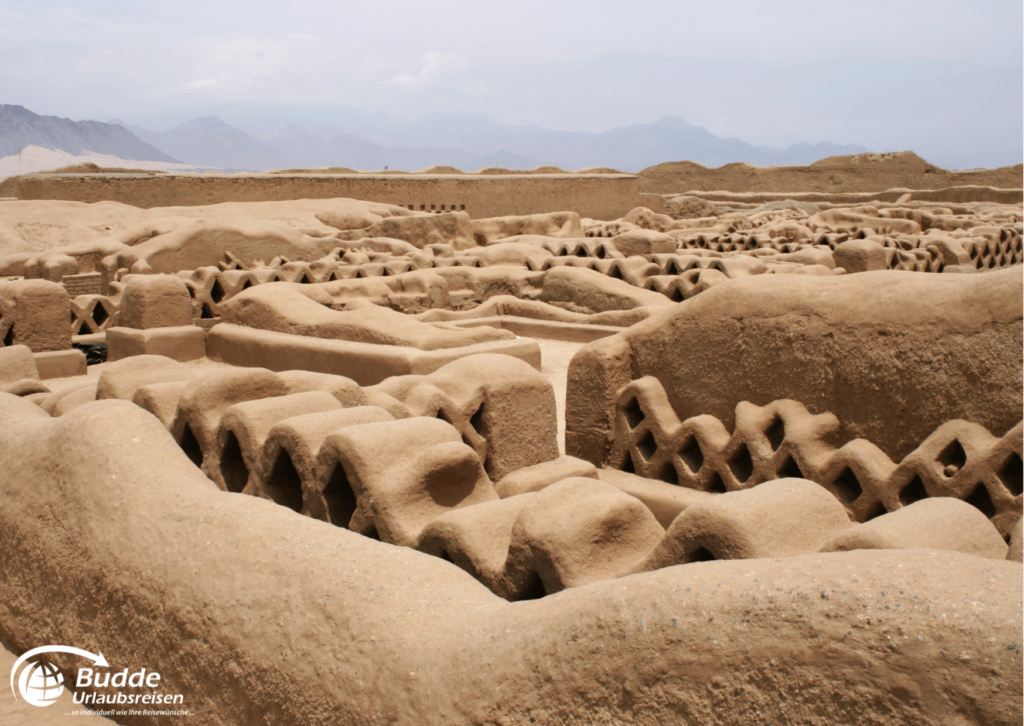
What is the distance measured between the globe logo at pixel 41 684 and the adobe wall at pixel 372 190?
1873 centimetres

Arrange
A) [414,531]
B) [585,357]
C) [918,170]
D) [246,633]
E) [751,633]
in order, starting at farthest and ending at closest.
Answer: [918,170]
[585,357]
[414,531]
[246,633]
[751,633]

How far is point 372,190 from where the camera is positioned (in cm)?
2323

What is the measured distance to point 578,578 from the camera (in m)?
2.41

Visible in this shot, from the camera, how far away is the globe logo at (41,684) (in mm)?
2754

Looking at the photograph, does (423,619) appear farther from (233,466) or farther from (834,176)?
(834,176)

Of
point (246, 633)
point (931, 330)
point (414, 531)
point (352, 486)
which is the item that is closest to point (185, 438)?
point (352, 486)

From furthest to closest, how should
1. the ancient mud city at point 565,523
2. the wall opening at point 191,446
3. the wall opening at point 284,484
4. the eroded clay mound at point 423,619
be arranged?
the wall opening at point 191,446
the wall opening at point 284,484
the ancient mud city at point 565,523
the eroded clay mound at point 423,619

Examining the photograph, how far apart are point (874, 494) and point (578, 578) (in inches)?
71.5

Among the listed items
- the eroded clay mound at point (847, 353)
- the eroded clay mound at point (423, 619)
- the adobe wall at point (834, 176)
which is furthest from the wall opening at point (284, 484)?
the adobe wall at point (834, 176)

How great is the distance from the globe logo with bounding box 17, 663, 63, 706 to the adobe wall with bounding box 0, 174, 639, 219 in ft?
61.5

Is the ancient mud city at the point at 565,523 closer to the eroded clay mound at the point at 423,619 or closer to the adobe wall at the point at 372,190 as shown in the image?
the eroded clay mound at the point at 423,619

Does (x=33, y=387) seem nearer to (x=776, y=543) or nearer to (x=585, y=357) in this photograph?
(x=585, y=357)

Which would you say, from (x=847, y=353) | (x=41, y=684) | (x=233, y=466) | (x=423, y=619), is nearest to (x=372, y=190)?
(x=233, y=466)

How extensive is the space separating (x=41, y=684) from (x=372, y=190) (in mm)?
21352
